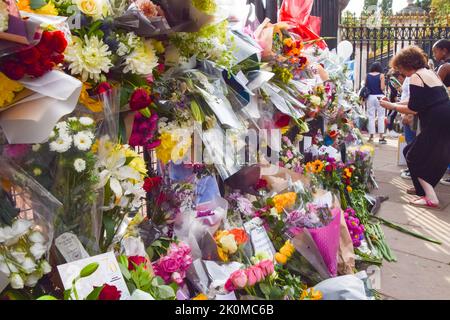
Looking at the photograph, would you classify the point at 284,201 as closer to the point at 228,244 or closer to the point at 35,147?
the point at 228,244

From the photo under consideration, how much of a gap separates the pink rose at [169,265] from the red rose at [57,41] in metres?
0.89

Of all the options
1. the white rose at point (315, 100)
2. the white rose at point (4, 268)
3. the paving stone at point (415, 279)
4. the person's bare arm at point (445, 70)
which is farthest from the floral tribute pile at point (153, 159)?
the person's bare arm at point (445, 70)

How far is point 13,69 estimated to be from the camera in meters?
1.25

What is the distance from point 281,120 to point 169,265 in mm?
1325

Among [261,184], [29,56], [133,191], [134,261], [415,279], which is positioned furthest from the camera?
[415,279]

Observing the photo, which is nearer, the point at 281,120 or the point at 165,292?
the point at 165,292

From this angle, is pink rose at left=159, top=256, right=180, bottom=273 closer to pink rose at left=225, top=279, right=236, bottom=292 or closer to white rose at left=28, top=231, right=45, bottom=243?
pink rose at left=225, top=279, right=236, bottom=292

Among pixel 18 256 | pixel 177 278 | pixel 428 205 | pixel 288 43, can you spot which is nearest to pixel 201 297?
pixel 177 278

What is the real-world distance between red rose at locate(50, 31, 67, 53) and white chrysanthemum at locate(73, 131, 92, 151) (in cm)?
24

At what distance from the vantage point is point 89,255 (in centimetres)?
150

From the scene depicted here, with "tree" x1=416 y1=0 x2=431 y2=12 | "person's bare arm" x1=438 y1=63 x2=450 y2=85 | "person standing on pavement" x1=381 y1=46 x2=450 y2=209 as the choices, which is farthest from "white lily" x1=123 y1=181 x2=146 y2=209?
"tree" x1=416 y1=0 x2=431 y2=12

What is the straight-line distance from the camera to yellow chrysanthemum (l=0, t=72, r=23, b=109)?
4.12ft

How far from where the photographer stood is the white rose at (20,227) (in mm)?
1305

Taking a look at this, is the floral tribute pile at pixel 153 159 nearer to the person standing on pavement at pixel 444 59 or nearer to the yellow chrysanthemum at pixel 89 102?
the yellow chrysanthemum at pixel 89 102
